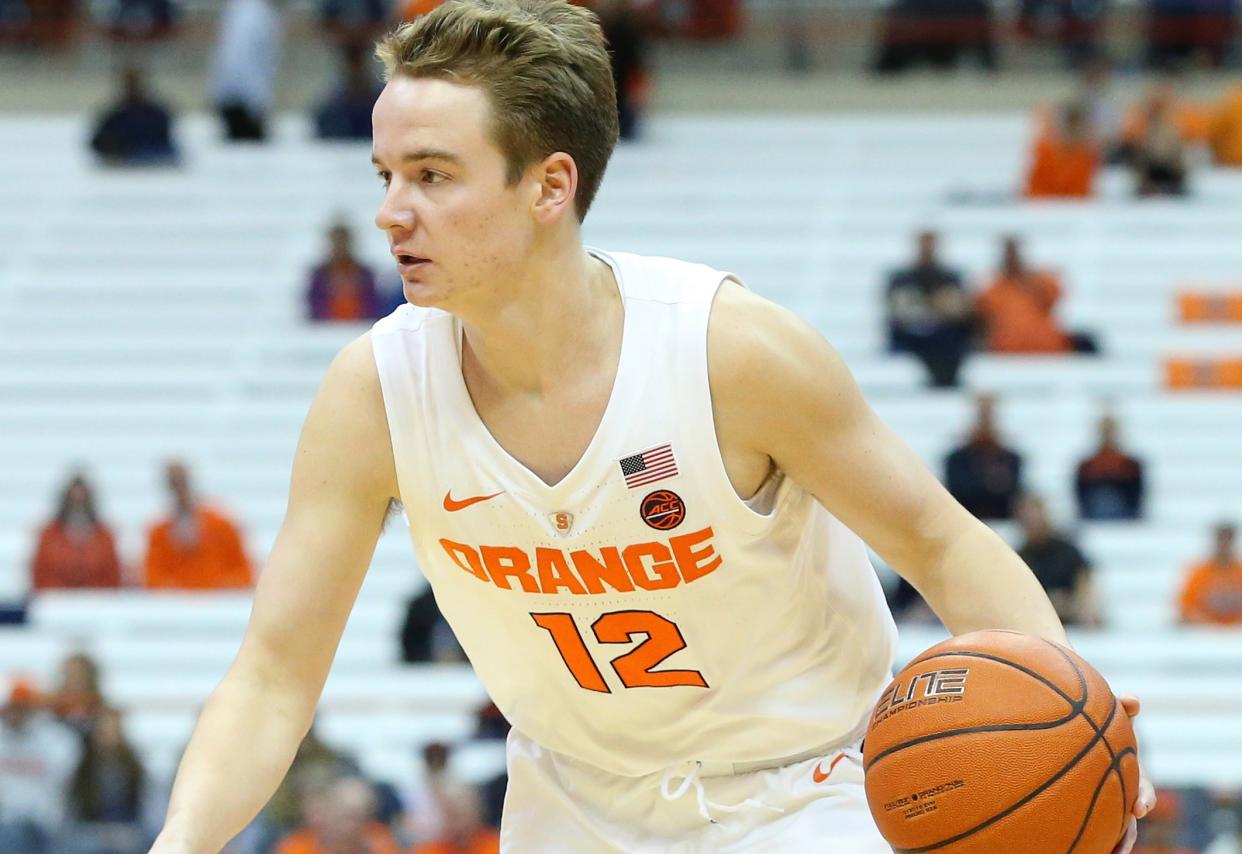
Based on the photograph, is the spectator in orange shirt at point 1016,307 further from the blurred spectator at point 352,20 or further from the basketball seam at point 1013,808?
the basketball seam at point 1013,808

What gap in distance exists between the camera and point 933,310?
524 inches

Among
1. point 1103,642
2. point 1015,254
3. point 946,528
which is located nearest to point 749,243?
point 1015,254

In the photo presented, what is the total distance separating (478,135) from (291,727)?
1080 mm

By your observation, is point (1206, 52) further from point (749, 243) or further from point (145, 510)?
point (145, 510)

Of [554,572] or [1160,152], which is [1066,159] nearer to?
[1160,152]

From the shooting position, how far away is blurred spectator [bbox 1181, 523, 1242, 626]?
1083 cm

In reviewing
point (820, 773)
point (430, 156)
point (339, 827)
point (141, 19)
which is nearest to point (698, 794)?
point (820, 773)

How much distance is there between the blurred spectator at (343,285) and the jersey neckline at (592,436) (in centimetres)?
1062

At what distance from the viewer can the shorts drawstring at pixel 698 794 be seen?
147 inches

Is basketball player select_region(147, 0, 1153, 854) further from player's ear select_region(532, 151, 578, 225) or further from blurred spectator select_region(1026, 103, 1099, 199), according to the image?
blurred spectator select_region(1026, 103, 1099, 199)

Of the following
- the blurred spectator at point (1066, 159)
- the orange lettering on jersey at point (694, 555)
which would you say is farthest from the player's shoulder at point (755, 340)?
the blurred spectator at point (1066, 159)

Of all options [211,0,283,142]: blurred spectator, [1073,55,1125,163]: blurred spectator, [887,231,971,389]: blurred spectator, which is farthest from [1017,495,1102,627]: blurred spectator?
[211,0,283,142]: blurred spectator

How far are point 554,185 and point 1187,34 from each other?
47.9ft

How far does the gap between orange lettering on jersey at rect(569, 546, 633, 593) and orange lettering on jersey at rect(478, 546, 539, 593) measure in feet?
0.29
